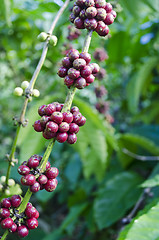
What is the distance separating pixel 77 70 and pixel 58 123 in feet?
0.45

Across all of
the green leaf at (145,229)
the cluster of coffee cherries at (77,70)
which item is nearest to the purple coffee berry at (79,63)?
the cluster of coffee cherries at (77,70)

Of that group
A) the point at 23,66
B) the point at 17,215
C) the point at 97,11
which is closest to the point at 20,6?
the point at 23,66

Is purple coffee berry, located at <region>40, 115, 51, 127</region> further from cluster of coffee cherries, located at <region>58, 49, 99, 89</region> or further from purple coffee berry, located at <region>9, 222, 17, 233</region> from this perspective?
purple coffee berry, located at <region>9, 222, 17, 233</region>

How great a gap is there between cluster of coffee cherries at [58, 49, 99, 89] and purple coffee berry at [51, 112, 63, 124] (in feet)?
0.26

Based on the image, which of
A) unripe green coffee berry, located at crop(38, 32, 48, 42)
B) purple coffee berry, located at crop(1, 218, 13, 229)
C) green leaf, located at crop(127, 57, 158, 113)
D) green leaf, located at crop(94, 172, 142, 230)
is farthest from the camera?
green leaf, located at crop(127, 57, 158, 113)

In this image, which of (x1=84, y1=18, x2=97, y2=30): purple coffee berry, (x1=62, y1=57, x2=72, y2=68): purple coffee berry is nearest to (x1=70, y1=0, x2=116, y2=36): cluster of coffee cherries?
(x1=84, y1=18, x2=97, y2=30): purple coffee berry

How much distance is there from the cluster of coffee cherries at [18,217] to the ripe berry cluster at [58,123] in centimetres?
17

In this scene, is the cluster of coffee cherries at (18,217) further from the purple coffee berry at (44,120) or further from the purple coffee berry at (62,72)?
the purple coffee berry at (62,72)

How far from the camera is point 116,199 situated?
64.0 inches

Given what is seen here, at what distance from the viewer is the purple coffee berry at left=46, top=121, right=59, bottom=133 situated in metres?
0.54

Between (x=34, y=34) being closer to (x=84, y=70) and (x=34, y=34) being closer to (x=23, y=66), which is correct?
(x=23, y=66)

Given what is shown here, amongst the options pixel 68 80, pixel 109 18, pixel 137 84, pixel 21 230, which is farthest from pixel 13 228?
pixel 137 84

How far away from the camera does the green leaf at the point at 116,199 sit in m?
1.54

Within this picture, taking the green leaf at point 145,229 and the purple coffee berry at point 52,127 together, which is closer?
the purple coffee berry at point 52,127
